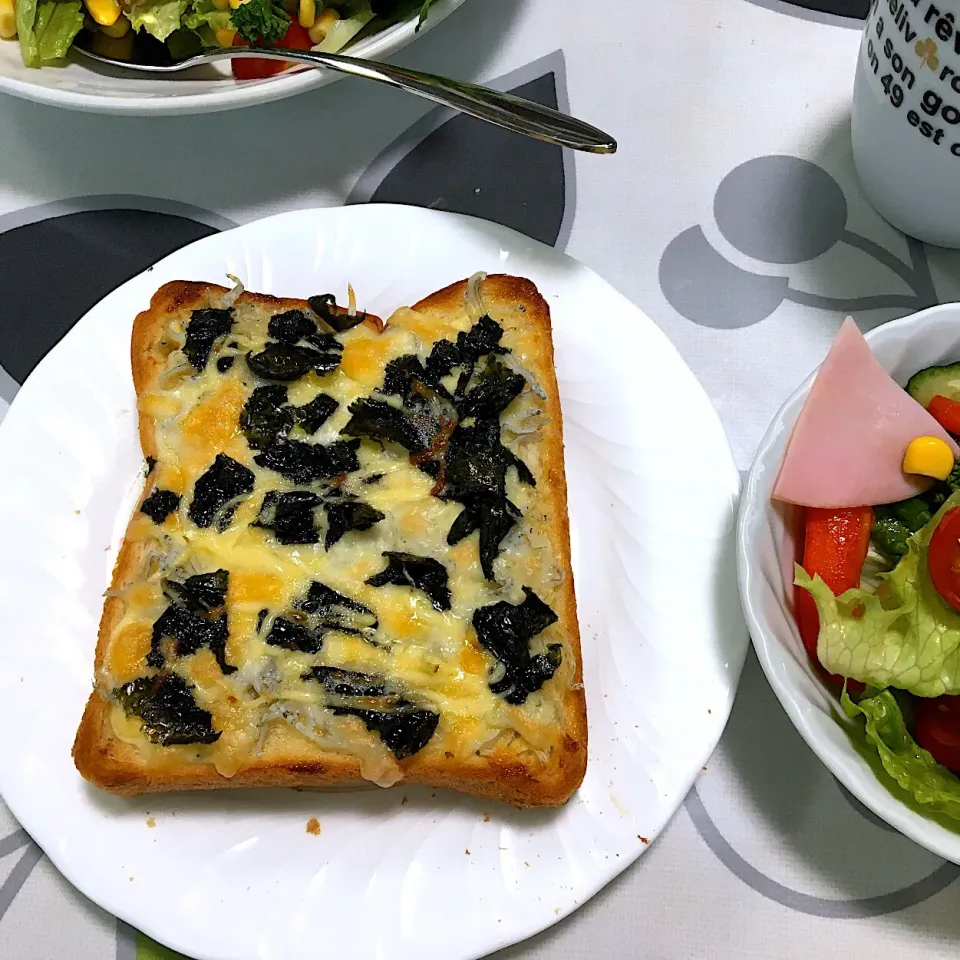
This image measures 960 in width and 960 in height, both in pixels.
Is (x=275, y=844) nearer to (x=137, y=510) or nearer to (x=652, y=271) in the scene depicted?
(x=137, y=510)

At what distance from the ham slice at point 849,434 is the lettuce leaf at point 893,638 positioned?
18 cm

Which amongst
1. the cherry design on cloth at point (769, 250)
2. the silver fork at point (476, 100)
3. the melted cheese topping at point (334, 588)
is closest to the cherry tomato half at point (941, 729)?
the melted cheese topping at point (334, 588)

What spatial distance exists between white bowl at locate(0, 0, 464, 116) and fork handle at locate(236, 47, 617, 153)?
0.04 metres

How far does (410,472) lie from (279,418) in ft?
0.94

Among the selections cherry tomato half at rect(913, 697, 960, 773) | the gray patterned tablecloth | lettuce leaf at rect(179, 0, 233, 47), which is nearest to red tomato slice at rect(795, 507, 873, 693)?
cherry tomato half at rect(913, 697, 960, 773)

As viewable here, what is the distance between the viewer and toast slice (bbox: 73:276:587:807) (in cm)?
174

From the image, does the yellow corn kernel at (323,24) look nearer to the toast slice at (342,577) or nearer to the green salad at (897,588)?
the toast slice at (342,577)

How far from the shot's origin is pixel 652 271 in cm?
236

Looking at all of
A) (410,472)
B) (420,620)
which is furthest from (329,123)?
(420,620)

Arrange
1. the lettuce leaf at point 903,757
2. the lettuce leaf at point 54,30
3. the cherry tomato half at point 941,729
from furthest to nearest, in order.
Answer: the lettuce leaf at point 54,30
the cherry tomato half at point 941,729
the lettuce leaf at point 903,757

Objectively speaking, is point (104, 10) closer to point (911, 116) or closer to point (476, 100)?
point (476, 100)

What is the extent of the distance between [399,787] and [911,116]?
1.67 metres

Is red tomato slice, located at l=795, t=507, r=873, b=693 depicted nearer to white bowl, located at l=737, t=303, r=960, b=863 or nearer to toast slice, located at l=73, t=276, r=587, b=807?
white bowl, located at l=737, t=303, r=960, b=863

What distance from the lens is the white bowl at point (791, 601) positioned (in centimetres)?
157
